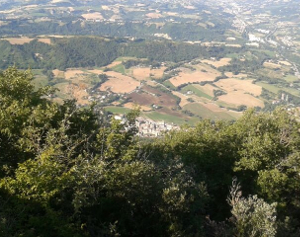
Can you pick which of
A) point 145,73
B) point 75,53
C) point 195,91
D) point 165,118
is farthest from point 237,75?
point 75,53

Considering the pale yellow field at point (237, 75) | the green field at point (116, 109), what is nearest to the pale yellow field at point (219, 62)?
the pale yellow field at point (237, 75)

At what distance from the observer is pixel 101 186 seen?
13.6 m

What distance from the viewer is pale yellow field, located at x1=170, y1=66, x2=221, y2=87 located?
472 ft

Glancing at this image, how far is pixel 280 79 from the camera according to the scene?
5969 inches

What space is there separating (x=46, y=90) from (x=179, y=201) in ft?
37.9

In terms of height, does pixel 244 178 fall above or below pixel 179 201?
below

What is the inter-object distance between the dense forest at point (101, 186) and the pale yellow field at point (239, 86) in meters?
114

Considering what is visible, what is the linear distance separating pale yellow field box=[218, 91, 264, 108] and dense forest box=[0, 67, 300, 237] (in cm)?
9740

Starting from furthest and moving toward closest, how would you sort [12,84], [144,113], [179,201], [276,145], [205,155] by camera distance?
[144,113] < [205,155] < [276,145] < [12,84] < [179,201]

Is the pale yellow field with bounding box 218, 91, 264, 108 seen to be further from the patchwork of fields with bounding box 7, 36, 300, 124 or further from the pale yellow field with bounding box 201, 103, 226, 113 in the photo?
the pale yellow field with bounding box 201, 103, 226, 113

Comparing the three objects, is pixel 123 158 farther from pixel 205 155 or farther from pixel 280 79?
pixel 280 79

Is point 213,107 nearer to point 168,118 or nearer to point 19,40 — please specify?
point 168,118

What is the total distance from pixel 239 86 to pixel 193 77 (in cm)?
2399

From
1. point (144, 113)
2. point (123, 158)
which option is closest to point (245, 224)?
point (123, 158)
